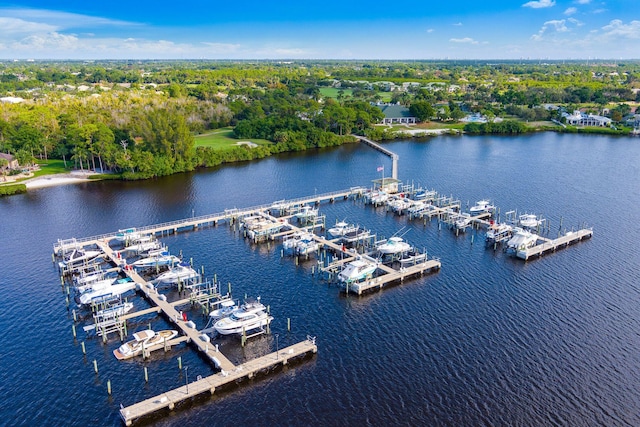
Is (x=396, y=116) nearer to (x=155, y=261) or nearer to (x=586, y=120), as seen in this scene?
(x=586, y=120)

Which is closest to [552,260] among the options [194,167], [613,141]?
[194,167]

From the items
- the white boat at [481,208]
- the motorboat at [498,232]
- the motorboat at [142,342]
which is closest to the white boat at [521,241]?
the motorboat at [498,232]

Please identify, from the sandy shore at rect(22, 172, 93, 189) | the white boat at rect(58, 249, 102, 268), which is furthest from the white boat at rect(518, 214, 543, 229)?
the sandy shore at rect(22, 172, 93, 189)

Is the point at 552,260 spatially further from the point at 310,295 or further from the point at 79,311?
the point at 79,311

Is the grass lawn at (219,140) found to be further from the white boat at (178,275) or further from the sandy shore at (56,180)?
the white boat at (178,275)

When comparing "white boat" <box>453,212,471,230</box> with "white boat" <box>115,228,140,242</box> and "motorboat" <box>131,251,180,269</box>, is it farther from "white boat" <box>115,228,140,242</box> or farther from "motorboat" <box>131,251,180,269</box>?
"white boat" <box>115,228,140,242</box>

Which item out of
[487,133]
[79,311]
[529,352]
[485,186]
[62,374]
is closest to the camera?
[62,374]

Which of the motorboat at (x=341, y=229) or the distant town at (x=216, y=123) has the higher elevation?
the distant town at (x=216, y=123)
